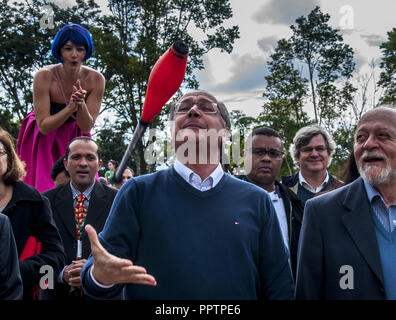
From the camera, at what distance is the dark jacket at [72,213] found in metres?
3.24

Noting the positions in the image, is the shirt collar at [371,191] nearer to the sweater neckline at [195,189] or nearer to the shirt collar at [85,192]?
the sweater neckline at [195,189]

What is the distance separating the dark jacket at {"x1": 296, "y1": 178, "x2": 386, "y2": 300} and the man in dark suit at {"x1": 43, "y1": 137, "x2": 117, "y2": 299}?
4.74 feet

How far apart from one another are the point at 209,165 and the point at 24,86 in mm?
16002

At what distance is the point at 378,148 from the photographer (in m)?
2.31

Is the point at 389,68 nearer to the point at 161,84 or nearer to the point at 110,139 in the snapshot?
the point at 110,139

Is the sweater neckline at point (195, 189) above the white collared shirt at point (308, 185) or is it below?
below

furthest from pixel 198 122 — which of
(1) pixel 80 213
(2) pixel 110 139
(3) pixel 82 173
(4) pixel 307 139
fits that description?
(2) pixel 110 139

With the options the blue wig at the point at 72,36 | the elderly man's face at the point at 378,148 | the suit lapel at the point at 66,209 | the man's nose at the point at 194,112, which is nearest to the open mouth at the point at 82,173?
the suit lapel at the point at 66,209

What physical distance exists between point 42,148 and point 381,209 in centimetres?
308

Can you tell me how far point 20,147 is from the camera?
432 cm

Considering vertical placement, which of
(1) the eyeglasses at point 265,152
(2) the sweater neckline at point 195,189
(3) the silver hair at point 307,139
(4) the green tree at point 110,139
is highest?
(4) the green tree at point 110,139

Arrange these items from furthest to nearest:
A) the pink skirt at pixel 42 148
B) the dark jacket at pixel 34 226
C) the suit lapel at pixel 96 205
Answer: the pink skirt at pixel 42 148, the suit lapel at pixel 96 205, the dark jacket at pixel 34 226

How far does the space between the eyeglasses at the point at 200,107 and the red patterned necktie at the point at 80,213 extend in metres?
1.43
